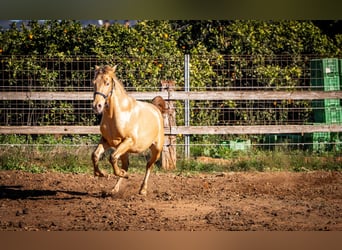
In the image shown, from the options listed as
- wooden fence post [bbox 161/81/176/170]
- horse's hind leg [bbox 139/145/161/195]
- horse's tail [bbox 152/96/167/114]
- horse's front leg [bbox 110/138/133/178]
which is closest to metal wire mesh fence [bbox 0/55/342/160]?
wooden fence post [bbox 161/81/176/170]

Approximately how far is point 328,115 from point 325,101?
0.18 m

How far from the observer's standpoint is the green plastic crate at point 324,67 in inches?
293

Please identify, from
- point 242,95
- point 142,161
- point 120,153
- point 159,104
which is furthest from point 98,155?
point 242,95

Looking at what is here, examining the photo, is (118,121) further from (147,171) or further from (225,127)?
(225,127)

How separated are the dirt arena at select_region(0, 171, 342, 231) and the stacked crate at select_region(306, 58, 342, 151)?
2.88 feet

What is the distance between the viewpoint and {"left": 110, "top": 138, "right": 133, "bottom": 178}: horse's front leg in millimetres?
5197

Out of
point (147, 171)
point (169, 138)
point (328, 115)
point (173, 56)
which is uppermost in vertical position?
point (173, 56)

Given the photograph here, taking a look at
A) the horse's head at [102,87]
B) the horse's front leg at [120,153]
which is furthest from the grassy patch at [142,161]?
the horse's head at [102,87]

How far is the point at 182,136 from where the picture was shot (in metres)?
7.34

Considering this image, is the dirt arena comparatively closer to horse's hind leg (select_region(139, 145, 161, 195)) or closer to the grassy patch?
horse's hind leg (select_region(139, 145, 161, 195))

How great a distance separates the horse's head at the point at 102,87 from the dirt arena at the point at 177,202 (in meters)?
0.91

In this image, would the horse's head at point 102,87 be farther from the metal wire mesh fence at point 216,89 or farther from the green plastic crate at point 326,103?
the green plastic crate at point 326,103

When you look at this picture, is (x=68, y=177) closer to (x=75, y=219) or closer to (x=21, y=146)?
(x=21, y=146)

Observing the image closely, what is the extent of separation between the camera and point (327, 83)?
754 centimetres
